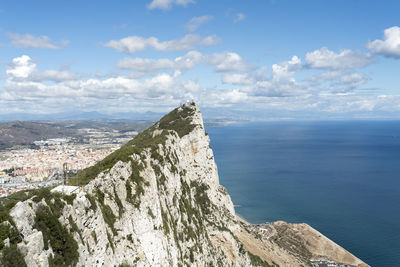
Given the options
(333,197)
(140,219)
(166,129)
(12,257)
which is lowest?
(333,197)

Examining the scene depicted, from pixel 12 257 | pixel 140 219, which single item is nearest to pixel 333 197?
pixel 140 219

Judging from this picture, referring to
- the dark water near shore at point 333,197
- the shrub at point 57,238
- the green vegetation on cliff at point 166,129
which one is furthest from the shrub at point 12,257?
the dark water near shore at point 333,197

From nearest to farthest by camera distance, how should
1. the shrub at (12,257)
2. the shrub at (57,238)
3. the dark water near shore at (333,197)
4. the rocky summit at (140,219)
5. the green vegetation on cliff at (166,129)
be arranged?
the shrub at (12,257)
the rocky summit at (140,219)
the shrub at (57,238)
the green vegetation on cliff at (166,129)
the dark water near shore at (333,197)

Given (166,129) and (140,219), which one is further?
(166,129)

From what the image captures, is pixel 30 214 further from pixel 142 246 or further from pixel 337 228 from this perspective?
pixel 337 228

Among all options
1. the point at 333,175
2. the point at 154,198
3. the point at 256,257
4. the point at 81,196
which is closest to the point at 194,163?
the point at 256,257

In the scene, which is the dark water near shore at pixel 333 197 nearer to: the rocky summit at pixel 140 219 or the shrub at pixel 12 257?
the rocky summit at pixel 140 219

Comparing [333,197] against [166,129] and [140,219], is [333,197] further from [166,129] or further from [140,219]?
[140,219]

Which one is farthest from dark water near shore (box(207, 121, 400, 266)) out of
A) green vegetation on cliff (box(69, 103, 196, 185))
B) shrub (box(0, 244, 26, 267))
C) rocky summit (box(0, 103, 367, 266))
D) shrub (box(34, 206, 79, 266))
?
shrub (box(0, 244, 26, 267))
